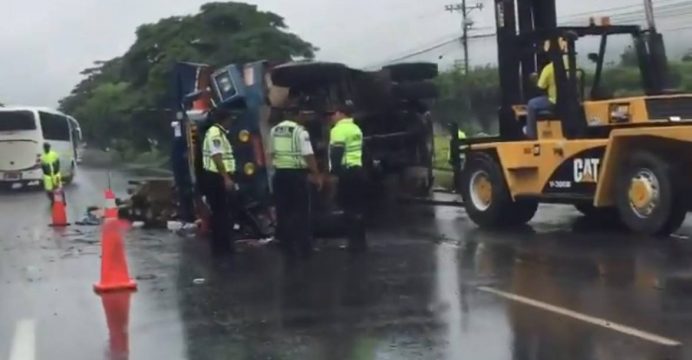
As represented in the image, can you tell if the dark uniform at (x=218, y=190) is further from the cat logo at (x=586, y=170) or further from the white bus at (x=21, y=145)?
the white bus at (x=21, y=145)

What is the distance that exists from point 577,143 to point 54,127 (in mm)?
34197

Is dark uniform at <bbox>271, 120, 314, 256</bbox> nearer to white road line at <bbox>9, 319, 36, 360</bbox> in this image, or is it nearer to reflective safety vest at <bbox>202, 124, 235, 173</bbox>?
reflective safety vest at <bbox>202, 124, 235, 173</bbox>

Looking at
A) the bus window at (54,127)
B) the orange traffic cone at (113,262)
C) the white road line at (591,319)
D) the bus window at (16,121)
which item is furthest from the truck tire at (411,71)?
the bus window at (54,127)

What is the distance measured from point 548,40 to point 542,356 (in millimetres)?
9366

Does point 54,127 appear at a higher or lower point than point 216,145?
higher

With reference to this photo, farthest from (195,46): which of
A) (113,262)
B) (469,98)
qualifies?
(113,262)

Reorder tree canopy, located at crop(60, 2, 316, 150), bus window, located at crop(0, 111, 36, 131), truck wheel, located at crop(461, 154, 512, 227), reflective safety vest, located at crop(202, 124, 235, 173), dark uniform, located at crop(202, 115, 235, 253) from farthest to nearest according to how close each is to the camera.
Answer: tree canopy, located at crop(60, 2, 316, 150) < bus window, located at crop(0, 111, 36, 131) < truck wheel, located at crop(461, 154, 512, 227) < dark uniform, located at crop(202, 115, 235, 253) < reflective safety vest, located at crop(202, 124, 235, 173)

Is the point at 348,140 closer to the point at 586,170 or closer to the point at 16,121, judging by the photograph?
the point at 586,170

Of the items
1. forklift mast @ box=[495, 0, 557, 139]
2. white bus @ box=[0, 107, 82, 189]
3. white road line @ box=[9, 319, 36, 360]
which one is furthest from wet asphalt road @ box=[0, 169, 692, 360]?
white bus @ box=[0, 107, 82, 189]

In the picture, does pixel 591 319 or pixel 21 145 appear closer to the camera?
pixel 591 319

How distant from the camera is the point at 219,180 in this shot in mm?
15125

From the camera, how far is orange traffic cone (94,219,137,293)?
11.9m

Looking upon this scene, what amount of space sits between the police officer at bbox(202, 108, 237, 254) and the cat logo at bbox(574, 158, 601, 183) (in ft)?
14.8

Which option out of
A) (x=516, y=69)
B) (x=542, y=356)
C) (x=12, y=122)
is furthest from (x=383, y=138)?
(x=12, y=122)
